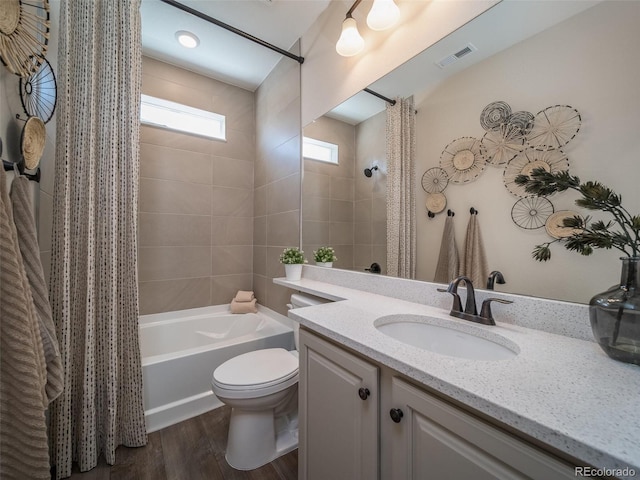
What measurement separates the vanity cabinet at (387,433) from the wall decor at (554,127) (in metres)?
0.87

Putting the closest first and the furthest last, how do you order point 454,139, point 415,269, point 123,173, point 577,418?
point 577,418, point 454,139, point 415,269, point 123,173

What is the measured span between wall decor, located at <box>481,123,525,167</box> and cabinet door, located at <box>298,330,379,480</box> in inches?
34.9

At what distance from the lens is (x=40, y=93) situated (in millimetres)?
1152

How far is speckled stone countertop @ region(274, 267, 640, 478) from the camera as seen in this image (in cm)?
39

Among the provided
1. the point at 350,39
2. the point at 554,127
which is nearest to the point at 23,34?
the point at 350,39

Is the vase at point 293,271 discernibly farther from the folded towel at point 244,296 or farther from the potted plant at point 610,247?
the potted plant at point 610,247

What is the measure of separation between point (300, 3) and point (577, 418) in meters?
2.41

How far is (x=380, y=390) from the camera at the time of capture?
2.31 ft

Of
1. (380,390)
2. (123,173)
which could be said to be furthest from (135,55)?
(380,390)

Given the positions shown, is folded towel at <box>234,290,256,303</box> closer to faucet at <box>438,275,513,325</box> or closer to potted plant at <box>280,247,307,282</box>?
potted plant at <box>280,247,307,282</box>

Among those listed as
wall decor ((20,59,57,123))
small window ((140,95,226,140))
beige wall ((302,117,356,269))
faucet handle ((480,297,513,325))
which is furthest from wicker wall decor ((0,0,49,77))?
faucet handle ((480,297,513,325))

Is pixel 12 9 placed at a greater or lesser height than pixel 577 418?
greater

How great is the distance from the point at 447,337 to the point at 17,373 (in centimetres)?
128

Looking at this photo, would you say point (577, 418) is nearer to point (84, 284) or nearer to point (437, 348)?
point (437, 348)
